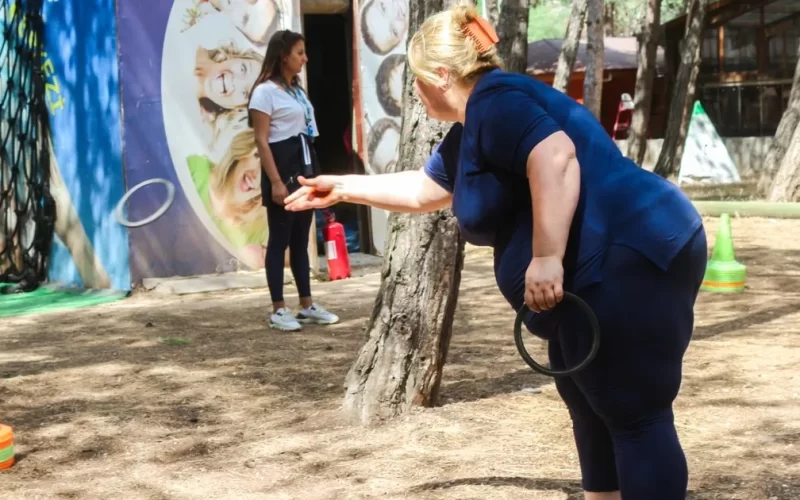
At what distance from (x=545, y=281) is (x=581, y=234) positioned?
159mm

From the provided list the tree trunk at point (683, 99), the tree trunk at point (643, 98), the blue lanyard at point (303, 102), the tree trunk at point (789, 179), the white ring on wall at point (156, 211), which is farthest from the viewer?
the tree trunk at point (643, 98)

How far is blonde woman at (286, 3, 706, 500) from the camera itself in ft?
8.51

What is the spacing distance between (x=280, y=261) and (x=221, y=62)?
3022 mm

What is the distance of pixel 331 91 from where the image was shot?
547 inches

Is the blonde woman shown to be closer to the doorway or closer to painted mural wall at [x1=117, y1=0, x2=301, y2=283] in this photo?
painted mural wall at [x1=117, y1=0, x2=301, y2=283]

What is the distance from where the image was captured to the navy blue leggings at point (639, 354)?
2613 millimetres

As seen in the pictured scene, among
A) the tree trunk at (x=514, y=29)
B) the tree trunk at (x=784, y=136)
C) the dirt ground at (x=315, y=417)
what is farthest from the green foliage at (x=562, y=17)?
the dirt ground at (x=315, y=417)

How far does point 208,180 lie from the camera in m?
9.45


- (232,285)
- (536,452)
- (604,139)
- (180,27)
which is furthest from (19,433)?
(180,27)

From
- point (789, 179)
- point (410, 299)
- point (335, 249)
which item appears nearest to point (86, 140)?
point (335, 249)

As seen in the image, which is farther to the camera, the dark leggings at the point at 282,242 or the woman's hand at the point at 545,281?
the dark leggings at the point at 282,242

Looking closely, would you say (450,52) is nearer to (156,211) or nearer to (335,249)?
(156,211)

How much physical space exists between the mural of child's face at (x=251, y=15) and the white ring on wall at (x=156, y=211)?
4.98 feet

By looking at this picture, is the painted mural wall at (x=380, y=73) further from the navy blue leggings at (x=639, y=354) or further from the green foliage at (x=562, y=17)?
the green foliage at (x=562, y=17)
